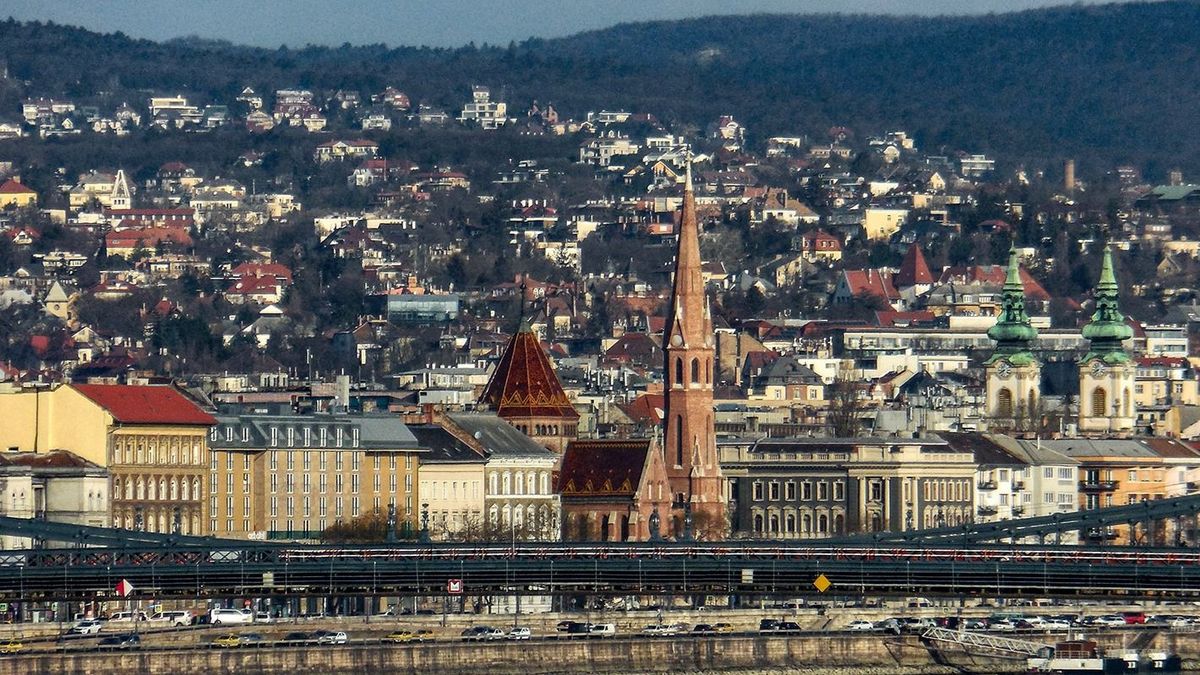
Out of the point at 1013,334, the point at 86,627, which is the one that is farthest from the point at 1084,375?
the point at 86,627

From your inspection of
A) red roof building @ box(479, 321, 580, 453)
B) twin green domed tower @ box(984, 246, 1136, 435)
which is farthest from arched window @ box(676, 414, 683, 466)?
twin green domed tower @ box(984, 246, 1136, 435)

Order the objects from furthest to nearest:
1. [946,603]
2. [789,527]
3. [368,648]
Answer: [789,527] < [946,603] < [368,648]

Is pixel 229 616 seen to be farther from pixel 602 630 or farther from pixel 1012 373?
pixel 1012 373

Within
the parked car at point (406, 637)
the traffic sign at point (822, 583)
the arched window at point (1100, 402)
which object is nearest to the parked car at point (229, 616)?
the parked car at point (406, 637)

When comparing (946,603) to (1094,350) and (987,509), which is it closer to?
(987,509)

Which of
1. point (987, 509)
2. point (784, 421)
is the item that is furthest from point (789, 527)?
point (784, 421)

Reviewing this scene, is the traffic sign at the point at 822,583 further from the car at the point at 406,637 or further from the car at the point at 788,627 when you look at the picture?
the car at the point at 788,627
